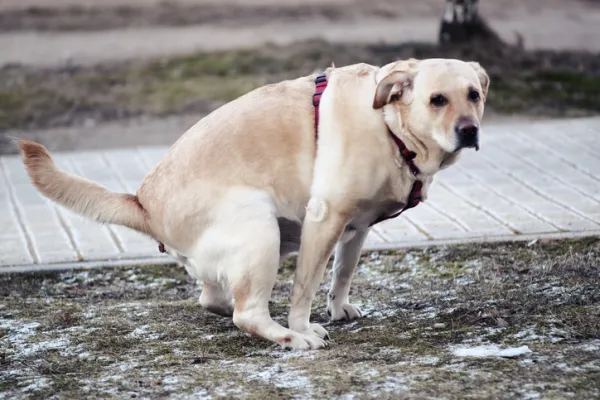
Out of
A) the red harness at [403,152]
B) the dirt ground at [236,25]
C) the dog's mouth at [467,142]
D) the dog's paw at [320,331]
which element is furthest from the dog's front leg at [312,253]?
the dirt ground at [236,25]

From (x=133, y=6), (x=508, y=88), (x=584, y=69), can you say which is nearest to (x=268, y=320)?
(x=508, y=88)

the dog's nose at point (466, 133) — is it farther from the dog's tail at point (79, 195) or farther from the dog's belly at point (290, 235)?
the dog's tail at point (79, 195)

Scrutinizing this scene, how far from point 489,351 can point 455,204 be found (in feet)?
9.54

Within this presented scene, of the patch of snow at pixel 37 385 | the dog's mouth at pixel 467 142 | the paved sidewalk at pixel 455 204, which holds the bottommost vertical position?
the paved sidewalk at pixel 455 204

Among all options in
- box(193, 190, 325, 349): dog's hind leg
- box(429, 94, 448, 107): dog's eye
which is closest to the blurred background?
box(193, 190, 325, 349): dog's hind leg

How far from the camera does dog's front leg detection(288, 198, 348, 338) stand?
14.6ft

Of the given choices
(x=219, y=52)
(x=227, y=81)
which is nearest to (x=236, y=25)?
(x=219, y=52)

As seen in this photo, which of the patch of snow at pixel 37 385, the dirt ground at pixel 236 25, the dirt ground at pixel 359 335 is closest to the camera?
the dirt ground at pixel 359 335

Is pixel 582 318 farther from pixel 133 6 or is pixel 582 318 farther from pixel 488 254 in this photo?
pixel 133 6

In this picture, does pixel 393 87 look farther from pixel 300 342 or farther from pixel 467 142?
pixel 300 342

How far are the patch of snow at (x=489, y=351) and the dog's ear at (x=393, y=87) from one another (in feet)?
3.51

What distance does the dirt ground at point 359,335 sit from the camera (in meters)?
3.93

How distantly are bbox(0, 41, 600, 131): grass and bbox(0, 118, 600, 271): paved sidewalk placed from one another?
1.28 m

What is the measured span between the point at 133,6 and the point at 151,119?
6.15 meters
